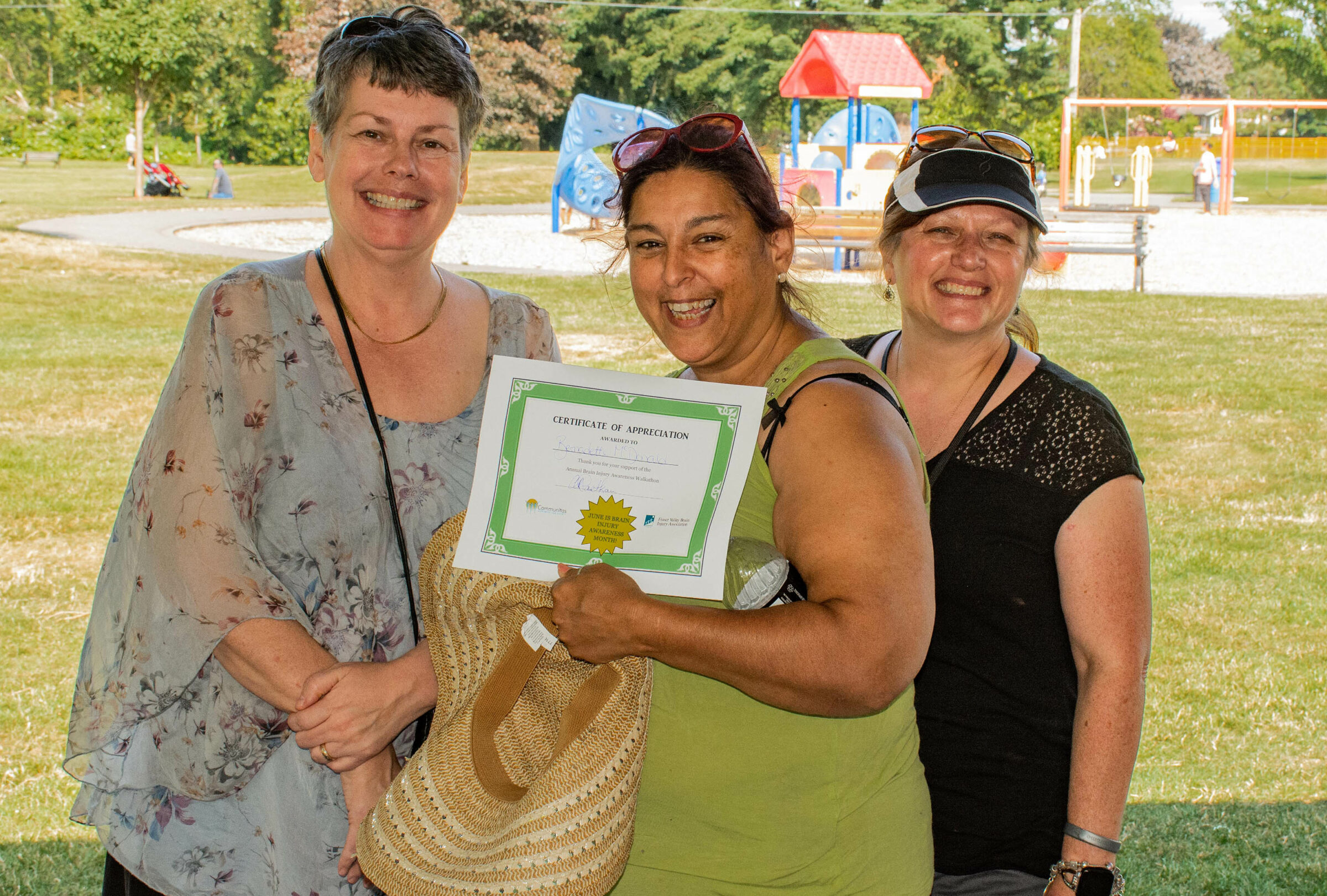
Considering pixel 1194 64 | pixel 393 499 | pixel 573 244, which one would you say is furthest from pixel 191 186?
pixel 1194 64

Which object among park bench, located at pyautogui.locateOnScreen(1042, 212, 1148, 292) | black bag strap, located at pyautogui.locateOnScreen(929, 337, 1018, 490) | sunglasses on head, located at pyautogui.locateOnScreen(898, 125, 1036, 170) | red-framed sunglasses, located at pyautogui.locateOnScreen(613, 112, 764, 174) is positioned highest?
park bench, located at pyautogui.locateOnScreen(1042, 212, 1148, 292)

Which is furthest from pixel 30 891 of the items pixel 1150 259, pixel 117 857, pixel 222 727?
pixel 1150 259

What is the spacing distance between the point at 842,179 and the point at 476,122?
871 inches

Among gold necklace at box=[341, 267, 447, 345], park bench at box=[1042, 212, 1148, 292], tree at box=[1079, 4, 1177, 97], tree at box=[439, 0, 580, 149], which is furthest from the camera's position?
tree at box=[1079, 4, 1177, 97]

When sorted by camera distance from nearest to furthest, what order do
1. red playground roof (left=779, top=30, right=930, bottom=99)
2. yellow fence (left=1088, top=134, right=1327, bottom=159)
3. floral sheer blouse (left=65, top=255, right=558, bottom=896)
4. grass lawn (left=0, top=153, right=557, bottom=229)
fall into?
floral sheer blouse (left=65, top=255, right=558, bottom=896) < red playground roof (left=779, top=30, right=930, bottom=99) < grass lawn (left=0, top=153, right=557, bottom=229) < yellow fence (left=1088, top=134, right=1327, bottom=159)

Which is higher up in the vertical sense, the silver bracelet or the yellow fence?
the yellow fence

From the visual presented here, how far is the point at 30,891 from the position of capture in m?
3.78

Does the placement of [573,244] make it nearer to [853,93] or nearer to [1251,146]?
[853,93]

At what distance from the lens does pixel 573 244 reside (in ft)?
80.3

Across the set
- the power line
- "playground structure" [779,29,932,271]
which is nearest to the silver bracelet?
"playground structure" [779,29,932,271]

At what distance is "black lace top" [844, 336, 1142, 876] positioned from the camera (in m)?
2.13

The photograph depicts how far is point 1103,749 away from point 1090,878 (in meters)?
0.23

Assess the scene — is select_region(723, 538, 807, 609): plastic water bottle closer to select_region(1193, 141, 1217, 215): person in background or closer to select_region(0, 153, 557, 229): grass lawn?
select_region(0, 153, 557, 229): grass lawn

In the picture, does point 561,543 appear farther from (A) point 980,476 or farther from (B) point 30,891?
(B) point 30,891
